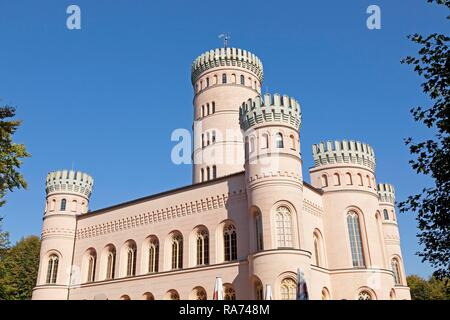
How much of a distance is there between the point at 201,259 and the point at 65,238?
1636 cm

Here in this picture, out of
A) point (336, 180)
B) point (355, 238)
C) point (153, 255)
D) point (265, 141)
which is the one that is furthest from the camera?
point (153, 255)

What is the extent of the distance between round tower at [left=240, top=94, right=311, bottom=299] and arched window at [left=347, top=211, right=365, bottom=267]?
6664 mm

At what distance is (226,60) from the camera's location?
47125 millimetres

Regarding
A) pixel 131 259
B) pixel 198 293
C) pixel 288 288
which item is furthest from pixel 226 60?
pixel 288 288

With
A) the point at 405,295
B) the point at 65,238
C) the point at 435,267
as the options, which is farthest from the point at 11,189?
the point at 405,295

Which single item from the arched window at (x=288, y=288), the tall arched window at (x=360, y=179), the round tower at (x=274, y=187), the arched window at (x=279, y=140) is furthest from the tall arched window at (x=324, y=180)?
the arched window at (x=288, y=288)

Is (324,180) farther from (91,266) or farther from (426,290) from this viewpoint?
(426,290)

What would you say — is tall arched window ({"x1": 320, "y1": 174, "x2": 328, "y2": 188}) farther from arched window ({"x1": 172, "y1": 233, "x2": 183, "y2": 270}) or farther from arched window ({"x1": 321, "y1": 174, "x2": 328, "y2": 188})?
arched window ({"x1": 172, "y1": 233, "x2": 183, "y2": 270})

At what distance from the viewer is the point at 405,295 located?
134 feet

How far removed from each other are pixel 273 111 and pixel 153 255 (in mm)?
15740

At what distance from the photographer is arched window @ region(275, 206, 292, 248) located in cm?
2849

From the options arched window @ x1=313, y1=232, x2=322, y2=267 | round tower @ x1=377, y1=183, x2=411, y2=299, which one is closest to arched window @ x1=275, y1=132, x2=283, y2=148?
arched window @ x1=313, y1=232, x2=322, y2=267

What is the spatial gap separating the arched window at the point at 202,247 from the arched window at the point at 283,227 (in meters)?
6.63
